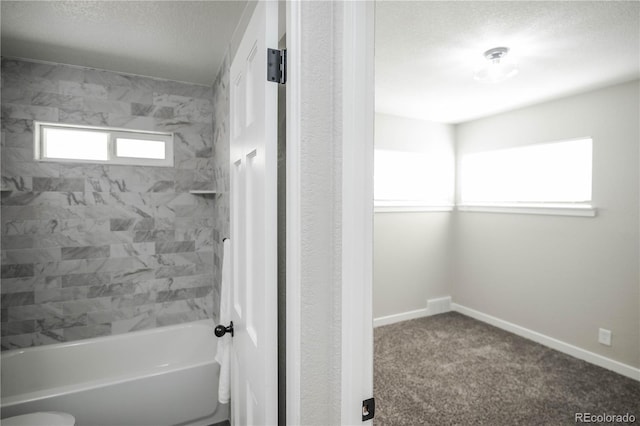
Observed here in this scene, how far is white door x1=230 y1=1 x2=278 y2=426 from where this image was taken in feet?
2.88

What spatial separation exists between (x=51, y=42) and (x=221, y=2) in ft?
4.08

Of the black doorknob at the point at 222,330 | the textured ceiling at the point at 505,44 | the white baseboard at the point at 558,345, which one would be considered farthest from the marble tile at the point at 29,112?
the white baseboard at the point at 558,345

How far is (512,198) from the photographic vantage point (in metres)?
3.73

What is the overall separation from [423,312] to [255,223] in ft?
11.8

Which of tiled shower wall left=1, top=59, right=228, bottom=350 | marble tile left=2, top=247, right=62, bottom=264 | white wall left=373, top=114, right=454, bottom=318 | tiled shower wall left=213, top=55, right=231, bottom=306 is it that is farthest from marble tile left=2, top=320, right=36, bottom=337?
white wall left=373, top=114, right=454, bottom=318

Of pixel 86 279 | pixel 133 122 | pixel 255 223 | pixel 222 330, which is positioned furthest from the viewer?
pixel 133 122

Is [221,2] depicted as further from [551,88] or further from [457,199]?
[457,199]

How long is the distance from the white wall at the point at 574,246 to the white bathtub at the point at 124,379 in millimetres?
3056

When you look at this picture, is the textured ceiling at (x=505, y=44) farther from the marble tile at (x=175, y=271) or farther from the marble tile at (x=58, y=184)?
the marble tile at (x=58, y=184)

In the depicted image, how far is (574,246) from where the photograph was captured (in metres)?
3.07

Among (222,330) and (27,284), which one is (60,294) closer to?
(27,284)

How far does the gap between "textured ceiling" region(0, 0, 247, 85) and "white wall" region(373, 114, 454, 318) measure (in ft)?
6.96

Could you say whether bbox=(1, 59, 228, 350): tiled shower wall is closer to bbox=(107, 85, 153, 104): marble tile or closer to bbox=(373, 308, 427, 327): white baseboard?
bbox=(107, 85, 153, 104): marble tile

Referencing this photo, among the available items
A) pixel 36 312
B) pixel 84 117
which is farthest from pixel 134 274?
pixel 84 117
